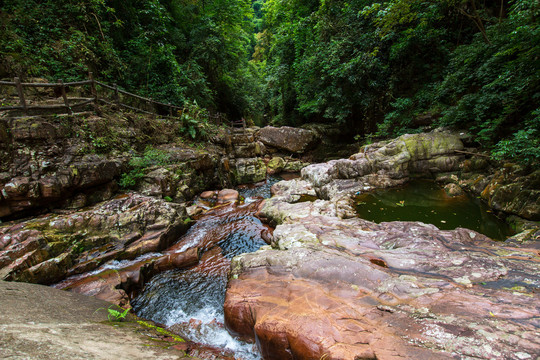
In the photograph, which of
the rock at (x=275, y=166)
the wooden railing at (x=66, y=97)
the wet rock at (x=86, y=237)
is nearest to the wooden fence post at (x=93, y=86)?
the wooden railing at (x=66, y=97)

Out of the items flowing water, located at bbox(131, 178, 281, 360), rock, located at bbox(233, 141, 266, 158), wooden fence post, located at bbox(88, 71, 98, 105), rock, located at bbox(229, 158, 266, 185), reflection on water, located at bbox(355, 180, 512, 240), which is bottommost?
flowing water, located at bbox(131, 178, 281, 360)

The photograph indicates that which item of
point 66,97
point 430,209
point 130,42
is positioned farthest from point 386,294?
point 130,42

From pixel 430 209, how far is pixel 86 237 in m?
9.45

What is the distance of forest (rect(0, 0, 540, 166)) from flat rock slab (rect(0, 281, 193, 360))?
25.8 feet

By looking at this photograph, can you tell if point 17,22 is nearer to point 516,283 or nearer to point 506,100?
point 516,283

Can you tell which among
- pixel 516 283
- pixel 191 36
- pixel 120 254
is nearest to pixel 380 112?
pixel 516 283

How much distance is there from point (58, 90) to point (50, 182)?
194 inches

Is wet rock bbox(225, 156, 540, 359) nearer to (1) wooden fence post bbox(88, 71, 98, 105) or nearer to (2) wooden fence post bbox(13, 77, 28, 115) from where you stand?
(2) wooden fence post bbox(13, 77, 28, 115)

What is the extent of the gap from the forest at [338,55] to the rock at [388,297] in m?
3.49

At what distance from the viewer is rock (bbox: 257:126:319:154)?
1558 centimetres

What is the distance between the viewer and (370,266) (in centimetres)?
328

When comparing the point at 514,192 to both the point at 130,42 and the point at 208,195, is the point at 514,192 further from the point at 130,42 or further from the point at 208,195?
the point at 130,42

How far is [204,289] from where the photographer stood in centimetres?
450

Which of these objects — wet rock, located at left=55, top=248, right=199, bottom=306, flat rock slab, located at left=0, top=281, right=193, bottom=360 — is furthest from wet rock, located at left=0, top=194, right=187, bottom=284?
flat rock slab, located at left=0, top=281, right=193, bottom=360
